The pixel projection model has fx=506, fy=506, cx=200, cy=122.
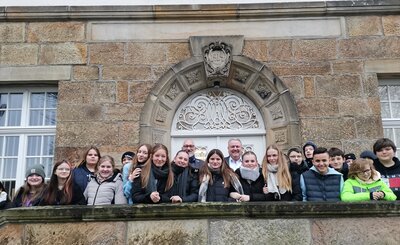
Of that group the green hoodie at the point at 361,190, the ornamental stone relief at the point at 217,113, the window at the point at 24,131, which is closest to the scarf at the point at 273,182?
the green hoodie at the point at 361,190

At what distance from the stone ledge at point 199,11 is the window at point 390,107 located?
1.15 m

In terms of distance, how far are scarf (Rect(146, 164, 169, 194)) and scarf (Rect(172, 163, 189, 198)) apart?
0.15m

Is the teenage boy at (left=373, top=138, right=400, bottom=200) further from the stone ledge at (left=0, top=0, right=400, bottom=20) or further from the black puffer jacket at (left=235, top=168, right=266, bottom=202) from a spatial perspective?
the stone ledge at (left=0, top=0, right=400, bottom=20)

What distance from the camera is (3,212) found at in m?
4.36

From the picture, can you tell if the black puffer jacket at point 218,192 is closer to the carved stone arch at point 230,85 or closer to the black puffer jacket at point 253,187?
the black puffer jacket at point 253,187

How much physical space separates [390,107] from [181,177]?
4.50 metres

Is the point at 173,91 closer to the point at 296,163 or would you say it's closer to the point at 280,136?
the point at 280,136

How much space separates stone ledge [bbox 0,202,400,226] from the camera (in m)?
4.23

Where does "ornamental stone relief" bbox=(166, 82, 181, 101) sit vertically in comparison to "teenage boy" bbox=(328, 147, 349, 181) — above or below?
above

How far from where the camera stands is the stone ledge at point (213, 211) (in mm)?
4227

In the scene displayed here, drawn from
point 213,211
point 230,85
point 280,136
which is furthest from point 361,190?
point 230,85

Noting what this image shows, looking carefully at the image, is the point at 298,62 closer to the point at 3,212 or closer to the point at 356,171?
the point at 356,171

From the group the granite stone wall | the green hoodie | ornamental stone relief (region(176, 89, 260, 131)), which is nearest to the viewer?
the green hoodie

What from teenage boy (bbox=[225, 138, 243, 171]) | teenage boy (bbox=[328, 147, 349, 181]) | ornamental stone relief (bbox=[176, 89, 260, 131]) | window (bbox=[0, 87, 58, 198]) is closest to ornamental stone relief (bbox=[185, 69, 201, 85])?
Answer: ornamental stone relief (bbox=[176, 89, 260, 131])
